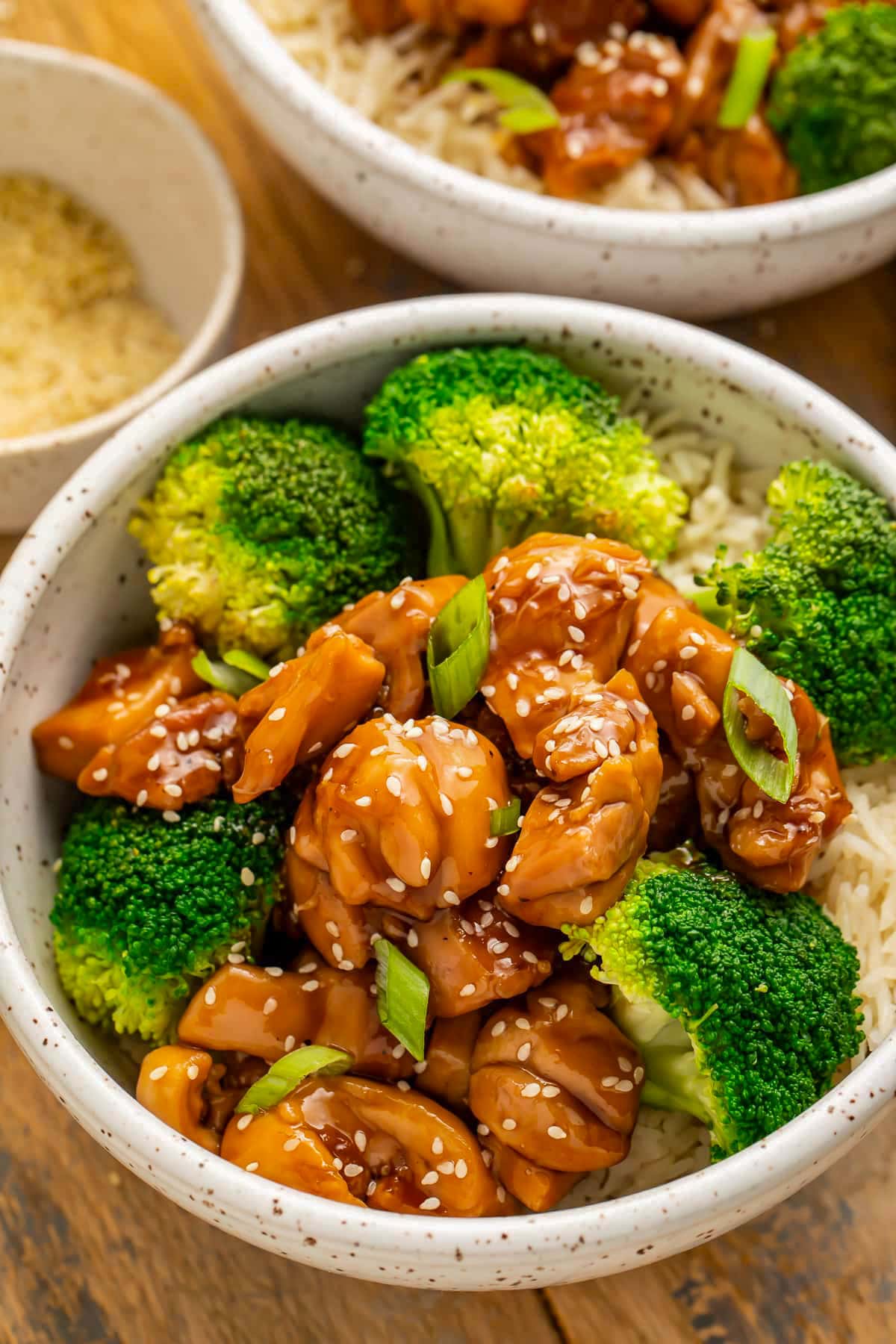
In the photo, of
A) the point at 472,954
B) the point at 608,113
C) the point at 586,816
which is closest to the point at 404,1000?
the point at 472,954

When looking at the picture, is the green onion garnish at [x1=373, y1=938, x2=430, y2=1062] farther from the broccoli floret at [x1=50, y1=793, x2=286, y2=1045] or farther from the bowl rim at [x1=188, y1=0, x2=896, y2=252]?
the bowl rim at [x1=188, y1=0, x2=896, y2=252]

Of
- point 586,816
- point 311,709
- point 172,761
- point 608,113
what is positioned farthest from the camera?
point 608,113

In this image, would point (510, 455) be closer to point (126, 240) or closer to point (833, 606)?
point (833, 606)

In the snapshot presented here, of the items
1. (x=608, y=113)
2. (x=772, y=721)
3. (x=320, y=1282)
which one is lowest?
(x=320, y=1282)

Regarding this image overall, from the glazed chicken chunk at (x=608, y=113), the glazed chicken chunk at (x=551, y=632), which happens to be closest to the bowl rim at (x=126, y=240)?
the glazed chicken chunk at (x=608, y=113)

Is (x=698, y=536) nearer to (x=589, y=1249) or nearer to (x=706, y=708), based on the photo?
(x=706, y=708)

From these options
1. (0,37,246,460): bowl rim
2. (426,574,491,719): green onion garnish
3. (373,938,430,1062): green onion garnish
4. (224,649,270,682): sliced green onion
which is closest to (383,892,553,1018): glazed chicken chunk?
(373,938,430,1062): green onion garnish

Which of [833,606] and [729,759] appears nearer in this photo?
[729,759]
